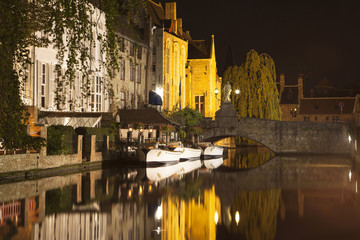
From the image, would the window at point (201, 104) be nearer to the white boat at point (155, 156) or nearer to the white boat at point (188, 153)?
the white boat at point (188, 153)

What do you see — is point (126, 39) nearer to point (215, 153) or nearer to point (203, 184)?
point (215, 153)

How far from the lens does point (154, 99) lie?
42.4m

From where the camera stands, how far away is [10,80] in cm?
902

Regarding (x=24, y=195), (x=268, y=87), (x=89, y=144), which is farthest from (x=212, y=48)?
A: (x=24, y=195)

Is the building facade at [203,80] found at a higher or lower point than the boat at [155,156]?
higher

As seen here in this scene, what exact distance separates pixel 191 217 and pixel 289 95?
254 ft

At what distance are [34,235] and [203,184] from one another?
11346 mm

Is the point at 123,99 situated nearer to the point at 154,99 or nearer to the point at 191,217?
the point at 154,99

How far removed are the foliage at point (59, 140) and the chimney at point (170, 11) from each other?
2843cm

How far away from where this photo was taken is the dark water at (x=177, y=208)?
35.4ft

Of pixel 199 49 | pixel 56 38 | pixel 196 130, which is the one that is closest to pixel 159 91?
pixel 196 130

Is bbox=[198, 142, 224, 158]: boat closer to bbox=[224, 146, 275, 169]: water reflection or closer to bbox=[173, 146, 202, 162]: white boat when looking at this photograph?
bbox=[224, 146, 275, 169]: water reflection

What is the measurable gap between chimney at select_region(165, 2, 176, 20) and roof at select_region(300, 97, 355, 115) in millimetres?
37134

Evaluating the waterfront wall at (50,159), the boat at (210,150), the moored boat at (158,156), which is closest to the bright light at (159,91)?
the boat at (210,150)
